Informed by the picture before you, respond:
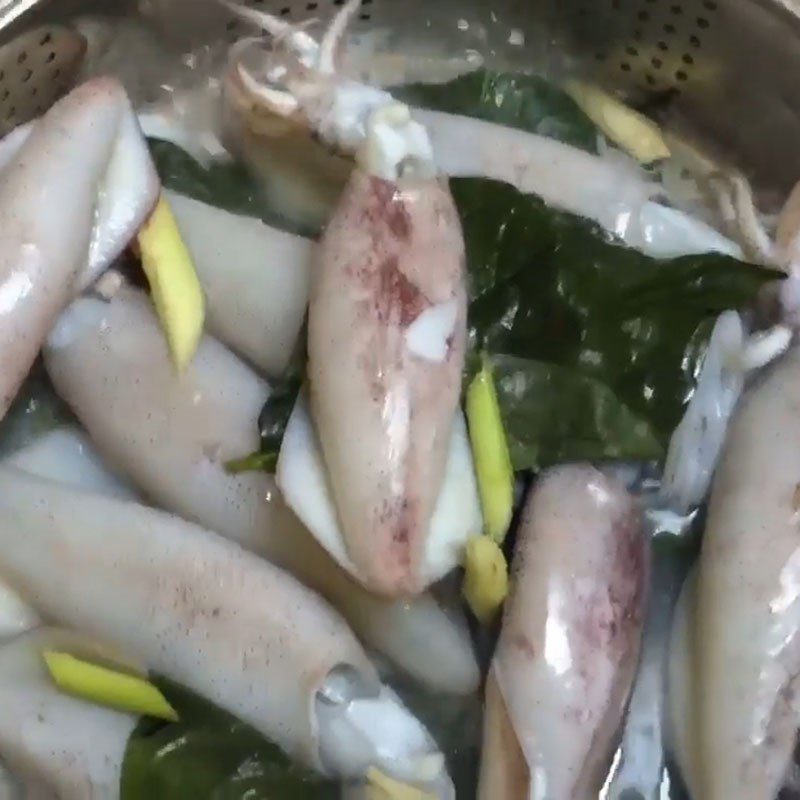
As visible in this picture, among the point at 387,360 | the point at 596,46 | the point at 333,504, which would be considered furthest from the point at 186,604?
the point at 596,46

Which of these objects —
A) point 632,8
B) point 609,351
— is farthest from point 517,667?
point 632,8

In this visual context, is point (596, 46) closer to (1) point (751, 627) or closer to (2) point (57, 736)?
(1) point (751, 627)

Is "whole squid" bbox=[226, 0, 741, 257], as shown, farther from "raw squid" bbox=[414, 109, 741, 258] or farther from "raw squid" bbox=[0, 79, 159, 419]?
"raw squid" bbox=[0, 79, 159, 419]

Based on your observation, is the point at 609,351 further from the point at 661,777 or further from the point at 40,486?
the point at 40,486

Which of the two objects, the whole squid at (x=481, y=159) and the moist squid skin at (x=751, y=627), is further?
the whole squid at (x=481, y=159)

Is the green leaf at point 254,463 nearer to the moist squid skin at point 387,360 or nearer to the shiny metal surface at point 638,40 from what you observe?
the moist squid skin at point 387,360

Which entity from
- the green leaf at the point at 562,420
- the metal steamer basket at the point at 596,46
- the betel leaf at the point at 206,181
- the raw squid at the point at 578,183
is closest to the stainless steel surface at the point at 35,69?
the metal steamer basket at the point at 596,46
